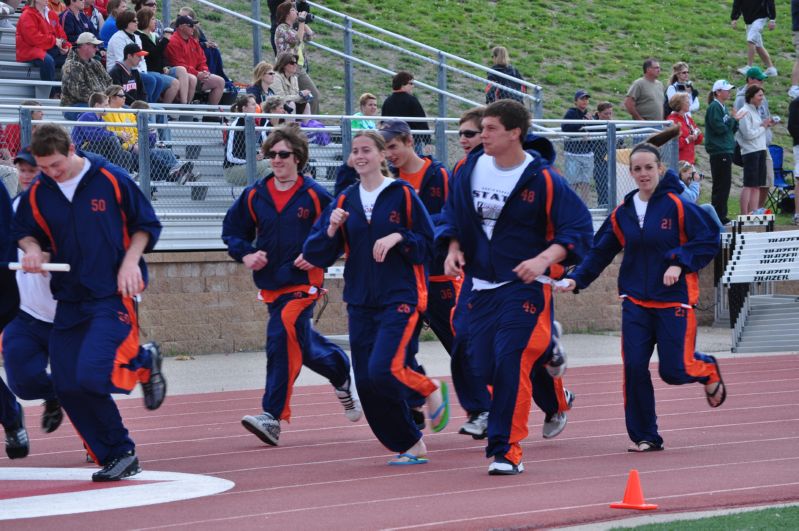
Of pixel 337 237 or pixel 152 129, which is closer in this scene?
pixel 337 237

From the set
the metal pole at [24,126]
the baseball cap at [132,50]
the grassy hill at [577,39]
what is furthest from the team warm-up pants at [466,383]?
the grassy hill at [577,39]

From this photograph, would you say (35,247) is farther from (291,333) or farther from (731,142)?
(731,142)

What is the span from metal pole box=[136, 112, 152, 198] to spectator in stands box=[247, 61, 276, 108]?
107 inches

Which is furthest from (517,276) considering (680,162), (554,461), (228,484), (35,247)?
(680,162)

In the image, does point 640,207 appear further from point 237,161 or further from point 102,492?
point 237,161

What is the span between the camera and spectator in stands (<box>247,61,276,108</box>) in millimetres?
16578

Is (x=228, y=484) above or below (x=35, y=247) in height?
below

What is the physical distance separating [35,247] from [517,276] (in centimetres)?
265

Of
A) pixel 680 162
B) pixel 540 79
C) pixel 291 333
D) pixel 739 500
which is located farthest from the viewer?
pixel 540 79

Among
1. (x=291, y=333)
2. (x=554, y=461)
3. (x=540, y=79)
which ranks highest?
(x=540, y=79)

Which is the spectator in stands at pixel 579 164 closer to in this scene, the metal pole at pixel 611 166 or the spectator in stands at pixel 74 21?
the metal pole at pixel 611 166

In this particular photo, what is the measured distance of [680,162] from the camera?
18562 mm

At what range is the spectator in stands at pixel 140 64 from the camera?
655 inches

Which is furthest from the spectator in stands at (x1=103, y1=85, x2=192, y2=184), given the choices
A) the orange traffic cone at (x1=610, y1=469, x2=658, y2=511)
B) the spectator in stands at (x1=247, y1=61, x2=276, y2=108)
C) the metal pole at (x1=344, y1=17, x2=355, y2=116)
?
the orange traffic cone at (x1=610, y1=469, x2=658, y2=511)
